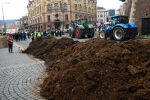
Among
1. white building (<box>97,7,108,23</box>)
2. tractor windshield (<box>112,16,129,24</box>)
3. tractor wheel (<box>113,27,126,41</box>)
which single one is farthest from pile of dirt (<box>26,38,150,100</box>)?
white building (<box>97,7,108,23</box>)

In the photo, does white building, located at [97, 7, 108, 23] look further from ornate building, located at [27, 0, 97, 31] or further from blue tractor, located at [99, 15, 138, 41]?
blue tractor, located at [99, 15, 138, 41]

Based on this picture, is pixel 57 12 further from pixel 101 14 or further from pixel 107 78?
pixel 107 78

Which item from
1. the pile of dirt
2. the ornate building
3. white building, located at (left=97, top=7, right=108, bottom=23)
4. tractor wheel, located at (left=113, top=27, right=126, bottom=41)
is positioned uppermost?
white building, located at (left=97, top=7, right=108, bottom=23)

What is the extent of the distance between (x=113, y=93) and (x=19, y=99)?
2477 mm

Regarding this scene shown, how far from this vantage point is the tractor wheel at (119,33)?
14.5 metres

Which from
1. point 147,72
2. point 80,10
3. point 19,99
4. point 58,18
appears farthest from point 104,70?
point 80,10

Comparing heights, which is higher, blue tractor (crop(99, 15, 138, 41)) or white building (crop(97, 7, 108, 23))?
white building (crop(97, 7, 108, 23))

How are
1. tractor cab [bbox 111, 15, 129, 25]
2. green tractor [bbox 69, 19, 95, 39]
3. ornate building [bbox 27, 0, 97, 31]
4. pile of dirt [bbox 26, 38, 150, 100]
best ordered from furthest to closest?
ornate building [bbox 27, 0, 97, 31]
green tractor [bbox 69, 19, 95, 39]
tractor cab [bbox 111, 15, 129, 25]
pile of dirt [bbox 26, 38, 150, 100]

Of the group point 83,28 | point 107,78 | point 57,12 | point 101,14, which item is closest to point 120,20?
point 83,28

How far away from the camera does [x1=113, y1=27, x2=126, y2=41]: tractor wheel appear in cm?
1448

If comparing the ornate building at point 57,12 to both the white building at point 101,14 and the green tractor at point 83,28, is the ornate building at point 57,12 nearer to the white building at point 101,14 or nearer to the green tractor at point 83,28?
the green tractor at point 83,28

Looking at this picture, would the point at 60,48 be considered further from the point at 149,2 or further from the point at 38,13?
the point at 38,13

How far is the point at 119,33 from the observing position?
15234 mm

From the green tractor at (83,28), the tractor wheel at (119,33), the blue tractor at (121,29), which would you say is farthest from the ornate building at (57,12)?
the tractor wheel at (119,33)
